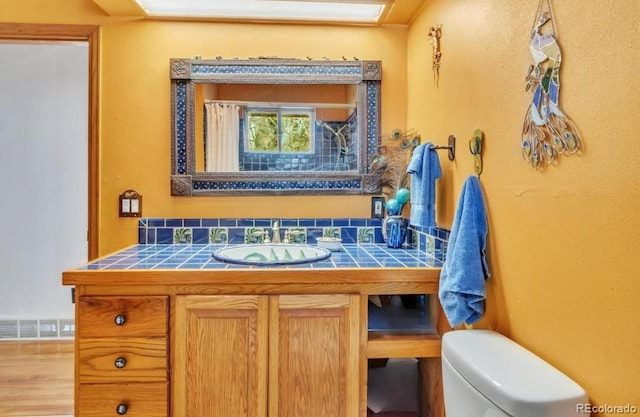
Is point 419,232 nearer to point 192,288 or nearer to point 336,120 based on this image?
point 336,120

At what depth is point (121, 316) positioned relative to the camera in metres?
1.29

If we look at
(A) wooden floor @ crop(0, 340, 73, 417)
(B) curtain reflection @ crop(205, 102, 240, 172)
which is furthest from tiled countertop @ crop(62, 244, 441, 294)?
(A) wooden floor @ crop(0, 340, 73, 417)

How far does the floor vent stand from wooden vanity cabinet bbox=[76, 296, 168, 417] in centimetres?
177

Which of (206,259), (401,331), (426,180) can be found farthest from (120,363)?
(426,180)

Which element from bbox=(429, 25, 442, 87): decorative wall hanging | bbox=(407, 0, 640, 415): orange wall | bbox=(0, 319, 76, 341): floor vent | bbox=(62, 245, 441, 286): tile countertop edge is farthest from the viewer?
bbox=(0, 319, 76, 341): floor vent

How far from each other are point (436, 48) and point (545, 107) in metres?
0.80

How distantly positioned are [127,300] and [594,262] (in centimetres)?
135

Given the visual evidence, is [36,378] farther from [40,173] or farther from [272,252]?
[272,252]

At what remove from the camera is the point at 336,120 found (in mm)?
1941

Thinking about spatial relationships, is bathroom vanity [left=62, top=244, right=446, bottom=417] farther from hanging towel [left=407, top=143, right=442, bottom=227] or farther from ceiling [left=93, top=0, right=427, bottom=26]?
ceiling [left=93, top=0, right=427, bottom=26]

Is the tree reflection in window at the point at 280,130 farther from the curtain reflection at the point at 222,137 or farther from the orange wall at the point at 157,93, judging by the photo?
the orange wall at the point at 157,93

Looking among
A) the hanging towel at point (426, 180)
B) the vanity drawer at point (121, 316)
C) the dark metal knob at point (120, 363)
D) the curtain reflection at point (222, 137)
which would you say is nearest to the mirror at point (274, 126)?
the curtain reflection at point (222, 137)

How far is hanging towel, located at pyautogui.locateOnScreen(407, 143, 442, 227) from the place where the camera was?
1.48 m

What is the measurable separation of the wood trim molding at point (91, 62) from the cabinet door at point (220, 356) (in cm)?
90
